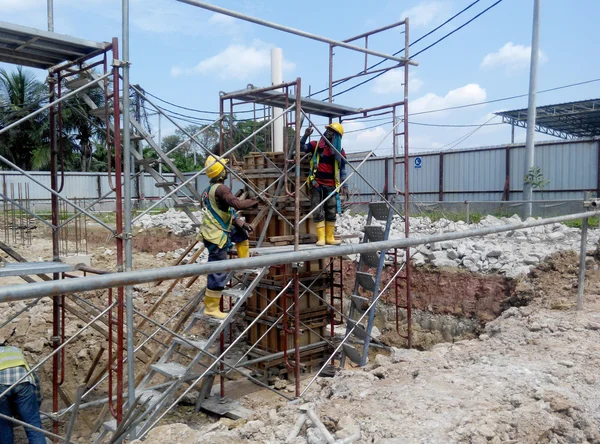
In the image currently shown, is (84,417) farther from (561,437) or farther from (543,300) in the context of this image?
(543,300)

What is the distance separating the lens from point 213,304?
6016mm

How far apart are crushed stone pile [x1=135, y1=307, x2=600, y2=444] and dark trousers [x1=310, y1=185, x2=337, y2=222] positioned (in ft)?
8.79

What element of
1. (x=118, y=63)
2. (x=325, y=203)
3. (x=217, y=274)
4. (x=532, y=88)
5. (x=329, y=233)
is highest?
(x=532, y=88)

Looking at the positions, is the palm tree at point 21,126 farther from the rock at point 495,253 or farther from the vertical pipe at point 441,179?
the rock at point 495,253

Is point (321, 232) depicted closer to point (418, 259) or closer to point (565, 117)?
point (418, 259)

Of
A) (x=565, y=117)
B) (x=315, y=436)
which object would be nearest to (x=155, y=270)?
(x=315, y=436)

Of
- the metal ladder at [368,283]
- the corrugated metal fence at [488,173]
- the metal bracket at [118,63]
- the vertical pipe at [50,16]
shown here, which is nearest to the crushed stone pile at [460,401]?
the metal ladder at [368,283]

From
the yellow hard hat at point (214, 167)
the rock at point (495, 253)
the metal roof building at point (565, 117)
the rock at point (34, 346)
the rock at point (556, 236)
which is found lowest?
the rock at point (34, 346)

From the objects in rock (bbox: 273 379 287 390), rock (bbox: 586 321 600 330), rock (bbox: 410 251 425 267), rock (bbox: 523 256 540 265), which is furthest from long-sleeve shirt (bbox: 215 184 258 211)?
rock (bbox: 523 256 540 265)

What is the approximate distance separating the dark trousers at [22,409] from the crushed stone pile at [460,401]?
166 centimetres

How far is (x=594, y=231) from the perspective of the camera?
1091 centimetres

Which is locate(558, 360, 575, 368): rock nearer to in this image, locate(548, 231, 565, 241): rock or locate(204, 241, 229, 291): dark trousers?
locate(204, 241, 229, 291): dark trousers

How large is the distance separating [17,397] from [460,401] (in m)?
3.94

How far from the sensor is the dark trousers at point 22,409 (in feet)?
14.9
